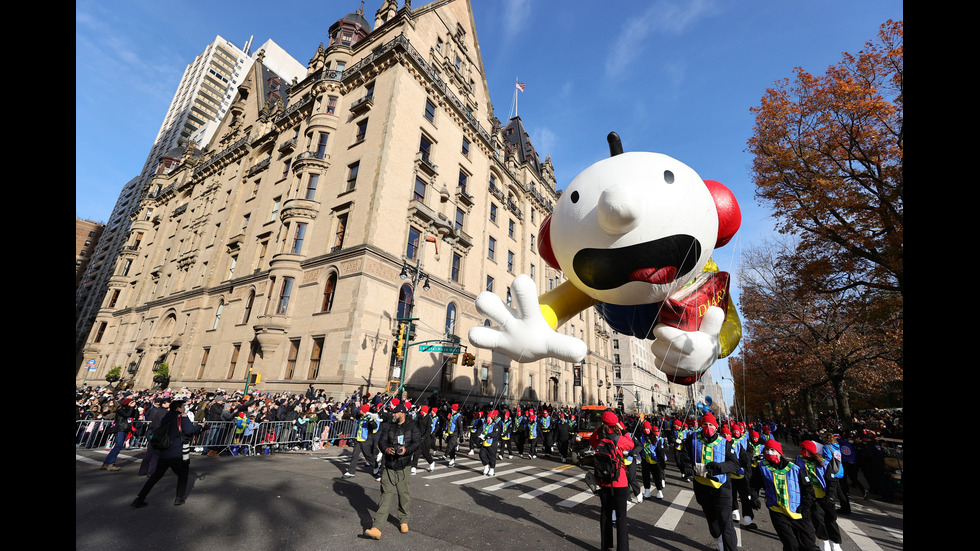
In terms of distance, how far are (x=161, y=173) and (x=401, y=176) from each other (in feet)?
135

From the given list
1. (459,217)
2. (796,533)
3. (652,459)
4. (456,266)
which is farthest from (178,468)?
(459,217)

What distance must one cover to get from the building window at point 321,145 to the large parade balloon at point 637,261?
22.6m

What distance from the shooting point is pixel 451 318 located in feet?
73.5

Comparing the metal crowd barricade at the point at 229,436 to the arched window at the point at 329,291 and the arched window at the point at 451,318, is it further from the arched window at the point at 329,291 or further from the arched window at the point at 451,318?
the arched window at the point at 451,318

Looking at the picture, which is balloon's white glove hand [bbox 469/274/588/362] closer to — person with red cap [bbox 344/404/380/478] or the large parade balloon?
the large parade balloon

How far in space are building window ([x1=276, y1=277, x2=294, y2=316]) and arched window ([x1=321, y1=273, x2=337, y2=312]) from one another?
2547mm

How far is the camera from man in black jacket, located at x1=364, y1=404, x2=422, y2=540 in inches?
213

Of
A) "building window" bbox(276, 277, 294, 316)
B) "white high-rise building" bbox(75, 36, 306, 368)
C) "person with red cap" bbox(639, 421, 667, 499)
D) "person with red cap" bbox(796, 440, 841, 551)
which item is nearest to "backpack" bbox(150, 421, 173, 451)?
"person with red cap" bbox(639, 421, 667, 499)

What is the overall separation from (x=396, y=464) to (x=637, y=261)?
476cm

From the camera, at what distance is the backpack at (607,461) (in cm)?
529

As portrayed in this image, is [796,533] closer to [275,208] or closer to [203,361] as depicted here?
[275,208]

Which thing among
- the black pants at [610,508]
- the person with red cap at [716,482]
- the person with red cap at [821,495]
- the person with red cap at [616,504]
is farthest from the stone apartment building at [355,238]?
the person with red cap at [821,495]
